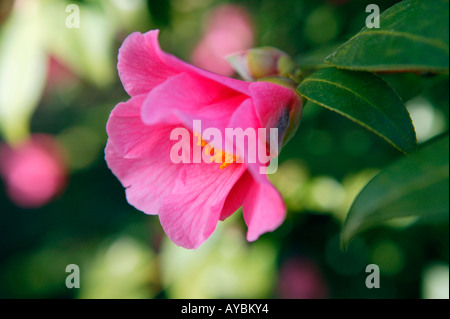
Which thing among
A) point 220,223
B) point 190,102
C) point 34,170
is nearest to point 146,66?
point 190,102

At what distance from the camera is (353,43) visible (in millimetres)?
534

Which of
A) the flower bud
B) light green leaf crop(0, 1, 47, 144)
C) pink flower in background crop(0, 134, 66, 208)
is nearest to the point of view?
the flower bud

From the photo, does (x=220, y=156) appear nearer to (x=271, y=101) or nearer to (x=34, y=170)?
(x=271, y=101)

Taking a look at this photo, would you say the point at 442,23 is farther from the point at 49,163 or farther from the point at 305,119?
the point at 49,163

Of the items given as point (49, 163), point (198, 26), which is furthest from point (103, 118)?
point (198, 26)

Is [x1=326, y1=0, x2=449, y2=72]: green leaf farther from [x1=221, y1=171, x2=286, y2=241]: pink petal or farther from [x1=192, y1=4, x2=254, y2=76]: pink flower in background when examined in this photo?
[x1=192, y1=4, x2=254, y2=76]: pink flower in background

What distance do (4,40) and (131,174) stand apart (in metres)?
0.75

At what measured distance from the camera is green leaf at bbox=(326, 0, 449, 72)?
1.46 feet

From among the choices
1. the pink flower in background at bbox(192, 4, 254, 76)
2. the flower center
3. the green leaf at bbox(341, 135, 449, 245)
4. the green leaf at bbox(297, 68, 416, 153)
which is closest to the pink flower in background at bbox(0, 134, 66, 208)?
the pink flower in background at bbox(192, 4, 254, 76)

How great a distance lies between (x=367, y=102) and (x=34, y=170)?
1.99 metres

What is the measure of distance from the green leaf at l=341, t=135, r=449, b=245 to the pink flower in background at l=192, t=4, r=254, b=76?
1.47 metres

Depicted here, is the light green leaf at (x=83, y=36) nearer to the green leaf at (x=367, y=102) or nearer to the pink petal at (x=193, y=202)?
the pink petal at (x=193, y=202)

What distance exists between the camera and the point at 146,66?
0.62 metres

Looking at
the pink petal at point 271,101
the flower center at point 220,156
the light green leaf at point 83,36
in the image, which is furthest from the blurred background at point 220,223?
the flower center at point 220,156
